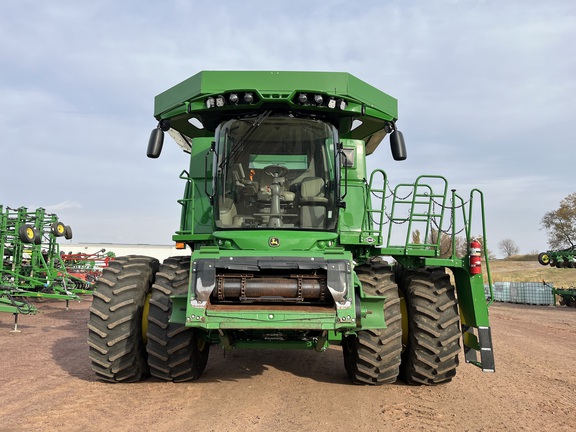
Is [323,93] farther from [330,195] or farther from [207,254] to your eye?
[207,254]

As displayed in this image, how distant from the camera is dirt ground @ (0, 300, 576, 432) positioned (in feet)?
15.4

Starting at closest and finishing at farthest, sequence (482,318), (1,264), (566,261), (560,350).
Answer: (482,318) < (560,350) < (1,264) < (566,261)

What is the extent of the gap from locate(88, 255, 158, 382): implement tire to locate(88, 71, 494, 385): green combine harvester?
0.5 inches

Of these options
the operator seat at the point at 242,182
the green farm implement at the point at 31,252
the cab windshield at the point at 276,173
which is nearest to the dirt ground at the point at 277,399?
the cab windshield at the point at 276,173

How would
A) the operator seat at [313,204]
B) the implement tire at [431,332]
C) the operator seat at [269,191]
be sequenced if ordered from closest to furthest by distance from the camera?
the implement tire at [431,332] → the operator seat at [313,204] → the operator seat at [269,191]

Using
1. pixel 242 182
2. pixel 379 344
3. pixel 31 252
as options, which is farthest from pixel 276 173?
pixel 31 252

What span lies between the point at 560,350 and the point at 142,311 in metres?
9.04

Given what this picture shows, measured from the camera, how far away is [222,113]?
6750 millimetres

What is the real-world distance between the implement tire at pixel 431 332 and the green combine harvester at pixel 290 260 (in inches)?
0.5

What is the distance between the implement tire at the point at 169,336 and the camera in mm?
5723

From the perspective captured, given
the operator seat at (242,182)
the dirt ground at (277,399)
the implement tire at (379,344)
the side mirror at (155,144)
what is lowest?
the dirt ground at (277,399)

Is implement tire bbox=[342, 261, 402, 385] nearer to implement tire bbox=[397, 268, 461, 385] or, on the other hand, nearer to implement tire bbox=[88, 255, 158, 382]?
implement tire bbox=[397, 268, 461, 385]

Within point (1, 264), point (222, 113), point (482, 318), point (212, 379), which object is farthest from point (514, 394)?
point (1, 264)

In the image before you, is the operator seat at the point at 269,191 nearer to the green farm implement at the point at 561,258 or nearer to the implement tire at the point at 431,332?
the implement tire at the point at 431,332
